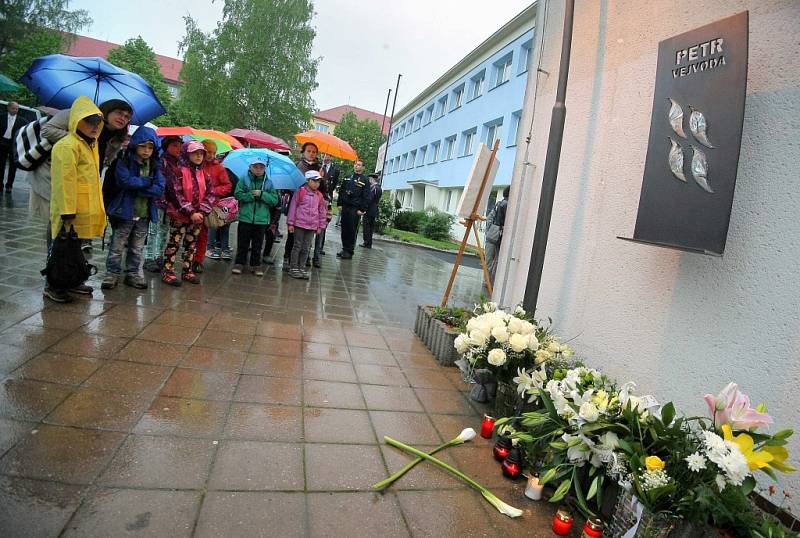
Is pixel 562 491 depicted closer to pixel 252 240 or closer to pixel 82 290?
pixel 82 290

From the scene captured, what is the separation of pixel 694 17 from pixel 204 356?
4442 millimetres

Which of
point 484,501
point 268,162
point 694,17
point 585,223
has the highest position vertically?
point 694,17

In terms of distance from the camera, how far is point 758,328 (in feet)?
8.02

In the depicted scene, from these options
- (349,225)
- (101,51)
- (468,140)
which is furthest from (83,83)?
(101,51)

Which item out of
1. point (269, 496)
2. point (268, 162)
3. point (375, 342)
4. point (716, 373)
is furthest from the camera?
point (268, 162)

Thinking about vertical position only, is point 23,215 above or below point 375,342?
above

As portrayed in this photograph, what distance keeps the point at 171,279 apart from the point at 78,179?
1825 millimetres

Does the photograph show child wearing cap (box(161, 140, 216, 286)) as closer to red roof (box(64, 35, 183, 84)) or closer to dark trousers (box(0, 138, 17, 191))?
dark trousers (box(0, 138, 17, 191))

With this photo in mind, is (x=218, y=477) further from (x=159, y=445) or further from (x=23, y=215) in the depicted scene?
(x=23, y=215)

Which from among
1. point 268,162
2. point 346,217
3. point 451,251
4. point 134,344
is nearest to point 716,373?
point 134,344

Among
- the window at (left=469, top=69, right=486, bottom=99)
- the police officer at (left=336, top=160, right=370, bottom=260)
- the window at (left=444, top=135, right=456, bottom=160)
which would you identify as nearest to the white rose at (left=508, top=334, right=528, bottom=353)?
the police officer at (left=336, top=160, right=370, bottom=260)

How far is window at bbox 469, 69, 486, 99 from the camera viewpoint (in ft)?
84.0

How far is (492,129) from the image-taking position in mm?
24031

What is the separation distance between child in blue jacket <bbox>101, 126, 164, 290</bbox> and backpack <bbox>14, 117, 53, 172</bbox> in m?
0.75
